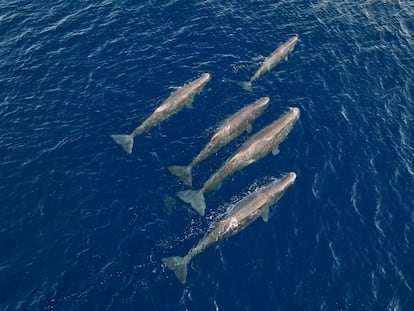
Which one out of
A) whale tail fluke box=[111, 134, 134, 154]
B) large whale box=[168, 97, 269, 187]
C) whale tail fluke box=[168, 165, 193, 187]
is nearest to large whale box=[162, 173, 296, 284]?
whale tail fluke box=[168, 165, 193, 187]

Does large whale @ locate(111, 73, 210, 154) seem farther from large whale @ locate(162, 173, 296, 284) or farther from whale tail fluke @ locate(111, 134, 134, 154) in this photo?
large whale @ locate(162, 173, 296, 284)

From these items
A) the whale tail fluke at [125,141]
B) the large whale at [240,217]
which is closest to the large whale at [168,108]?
the whale tail fluke at [125,141]

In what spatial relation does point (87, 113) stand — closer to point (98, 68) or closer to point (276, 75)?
point (98, 68)

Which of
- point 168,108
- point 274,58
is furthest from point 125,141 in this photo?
point 274,58

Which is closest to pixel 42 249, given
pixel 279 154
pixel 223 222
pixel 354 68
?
pixel 223 222

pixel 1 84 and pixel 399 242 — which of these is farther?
pixel 1 84

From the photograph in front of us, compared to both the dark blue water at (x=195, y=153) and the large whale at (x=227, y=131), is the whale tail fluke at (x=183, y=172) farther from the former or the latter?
the dark blue water at (x=195, y=153)

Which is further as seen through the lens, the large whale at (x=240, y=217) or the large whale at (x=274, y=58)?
the large whale at (x=274, y=58)
